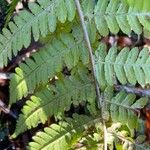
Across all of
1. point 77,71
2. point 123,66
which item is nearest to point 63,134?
point 77,71

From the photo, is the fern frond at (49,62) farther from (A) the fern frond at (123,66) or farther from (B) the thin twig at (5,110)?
(B) the thin twig at (5,110)

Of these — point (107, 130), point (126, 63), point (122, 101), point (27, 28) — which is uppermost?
point (27, 28)

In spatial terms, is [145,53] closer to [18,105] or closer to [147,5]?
[147,5]

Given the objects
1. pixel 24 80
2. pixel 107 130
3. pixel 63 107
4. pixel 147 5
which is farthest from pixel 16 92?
pixel 147 5

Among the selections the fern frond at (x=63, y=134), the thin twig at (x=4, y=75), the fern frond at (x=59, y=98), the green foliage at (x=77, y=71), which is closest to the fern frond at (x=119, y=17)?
the green foliage at (x=77, y=71)

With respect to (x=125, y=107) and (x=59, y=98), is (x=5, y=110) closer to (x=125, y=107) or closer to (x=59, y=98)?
(x=59, y=98)

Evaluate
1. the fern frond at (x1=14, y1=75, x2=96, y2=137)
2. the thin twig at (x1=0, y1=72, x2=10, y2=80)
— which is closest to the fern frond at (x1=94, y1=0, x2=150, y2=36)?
the fern frond at (x1=14, y1=75, x2=96, y2=137)

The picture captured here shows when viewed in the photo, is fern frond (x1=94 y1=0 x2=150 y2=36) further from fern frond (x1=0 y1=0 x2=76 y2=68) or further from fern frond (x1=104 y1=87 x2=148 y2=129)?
fern frond (x1=104 y1=87 x2=148 y2=129)
